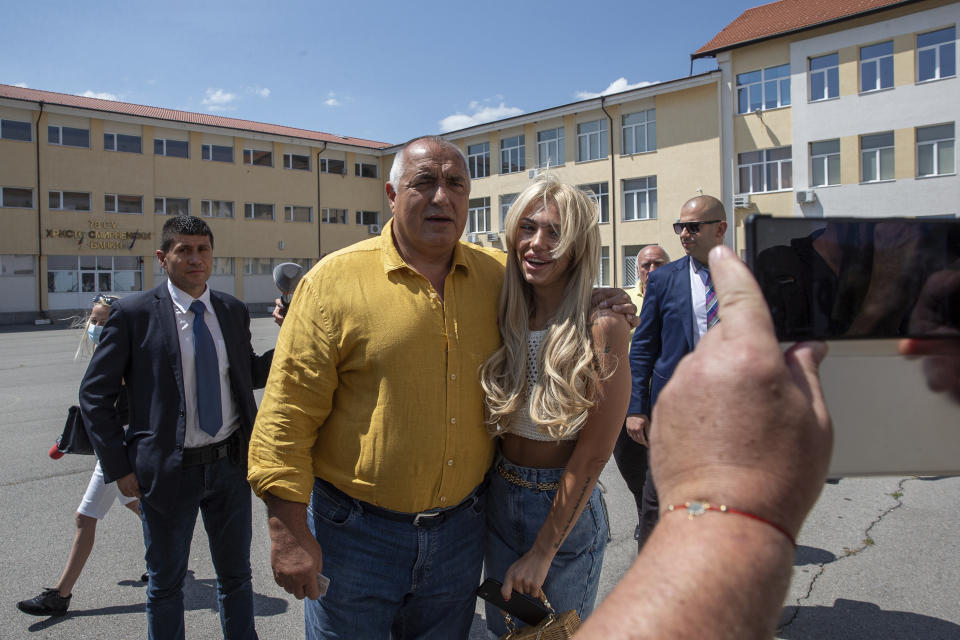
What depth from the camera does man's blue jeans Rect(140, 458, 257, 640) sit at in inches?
110

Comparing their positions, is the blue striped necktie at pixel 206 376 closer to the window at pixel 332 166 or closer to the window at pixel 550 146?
the window at pixel 550 146

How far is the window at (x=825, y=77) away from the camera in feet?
76.4

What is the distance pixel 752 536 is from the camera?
1.97ft

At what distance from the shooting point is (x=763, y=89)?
25484 millimetres

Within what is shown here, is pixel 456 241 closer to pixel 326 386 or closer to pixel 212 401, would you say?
pixel 326 386

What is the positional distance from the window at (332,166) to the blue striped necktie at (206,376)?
1479 inches

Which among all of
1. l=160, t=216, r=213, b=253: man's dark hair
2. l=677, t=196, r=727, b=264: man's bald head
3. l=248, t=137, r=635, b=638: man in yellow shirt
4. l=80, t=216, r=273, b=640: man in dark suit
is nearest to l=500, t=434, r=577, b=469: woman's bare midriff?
l=248, t=137, r=635, b=638: man in yellow shirt

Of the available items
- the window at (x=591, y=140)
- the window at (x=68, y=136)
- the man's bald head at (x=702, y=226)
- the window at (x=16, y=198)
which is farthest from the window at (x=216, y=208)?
the man's bald head at (x=702, y=226)

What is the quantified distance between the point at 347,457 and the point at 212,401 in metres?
1.35

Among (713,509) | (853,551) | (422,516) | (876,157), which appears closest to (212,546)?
(422,516)

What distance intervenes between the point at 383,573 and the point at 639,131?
1199 inches

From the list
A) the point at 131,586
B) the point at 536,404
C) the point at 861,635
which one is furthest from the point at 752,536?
the point at 131,586

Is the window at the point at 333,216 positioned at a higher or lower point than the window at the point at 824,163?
higher

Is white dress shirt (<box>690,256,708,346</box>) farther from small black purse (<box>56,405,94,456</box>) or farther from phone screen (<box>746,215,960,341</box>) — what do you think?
small black purse (<box>56,405,94,456</box>)
